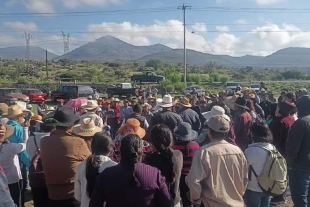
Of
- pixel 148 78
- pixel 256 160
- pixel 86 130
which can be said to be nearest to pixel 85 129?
pixel 86 130

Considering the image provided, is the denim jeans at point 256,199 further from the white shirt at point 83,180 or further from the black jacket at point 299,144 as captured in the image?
the white shirt at point 83,180

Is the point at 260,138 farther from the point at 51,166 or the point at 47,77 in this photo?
the point at 47,77

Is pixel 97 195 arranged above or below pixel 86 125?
below

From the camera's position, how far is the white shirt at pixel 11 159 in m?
4.76

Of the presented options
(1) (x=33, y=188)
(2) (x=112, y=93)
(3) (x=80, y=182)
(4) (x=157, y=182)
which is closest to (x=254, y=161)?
(4) (x=157, y=182)

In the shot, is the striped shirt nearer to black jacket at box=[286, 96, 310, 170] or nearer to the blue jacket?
black jacket at box=[286, 96, 310, 170]

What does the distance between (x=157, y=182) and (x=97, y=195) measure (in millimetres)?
530

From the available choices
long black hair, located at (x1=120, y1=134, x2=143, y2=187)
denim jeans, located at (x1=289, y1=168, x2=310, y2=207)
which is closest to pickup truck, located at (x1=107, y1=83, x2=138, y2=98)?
denim jeans, located at (x1=289, y1=168, x2=310, y2=207)

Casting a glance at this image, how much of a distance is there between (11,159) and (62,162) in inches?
42.4

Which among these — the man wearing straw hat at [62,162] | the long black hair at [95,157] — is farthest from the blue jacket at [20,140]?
the long black hair at [95,157]

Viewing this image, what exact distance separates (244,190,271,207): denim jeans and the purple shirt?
1.85 meters

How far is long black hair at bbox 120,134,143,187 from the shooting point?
3.23 meters

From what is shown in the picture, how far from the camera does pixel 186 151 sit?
4.75 metres

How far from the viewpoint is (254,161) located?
4566 mm
